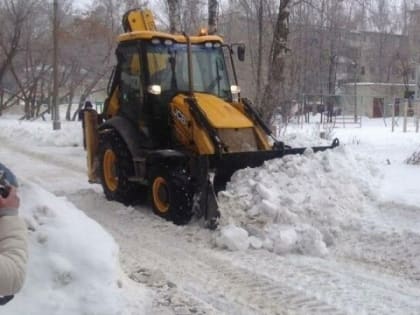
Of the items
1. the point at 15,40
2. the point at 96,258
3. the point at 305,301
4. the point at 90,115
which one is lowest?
the point at 305,301

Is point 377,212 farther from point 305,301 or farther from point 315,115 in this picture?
point 315,115

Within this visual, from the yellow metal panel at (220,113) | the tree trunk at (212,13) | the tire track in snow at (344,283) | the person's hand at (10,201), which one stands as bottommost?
the tire track in snow at (344,283)

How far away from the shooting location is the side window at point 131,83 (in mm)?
9773

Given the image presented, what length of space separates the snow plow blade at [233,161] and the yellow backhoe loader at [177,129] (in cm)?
1

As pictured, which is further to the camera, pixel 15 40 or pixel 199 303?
pixel 15 40

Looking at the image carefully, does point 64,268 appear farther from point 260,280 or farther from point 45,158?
point 45,158

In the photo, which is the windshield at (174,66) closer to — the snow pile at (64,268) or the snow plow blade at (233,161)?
the snow plow blade at (233,161)

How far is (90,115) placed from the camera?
1118 cm

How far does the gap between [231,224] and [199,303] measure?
229cm

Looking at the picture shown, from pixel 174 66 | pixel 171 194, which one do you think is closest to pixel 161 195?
pixel 171 194

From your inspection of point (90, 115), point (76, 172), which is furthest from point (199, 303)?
point (76, 172)

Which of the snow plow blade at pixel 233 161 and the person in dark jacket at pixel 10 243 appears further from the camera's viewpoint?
the snow plow blade at pixel 233 161

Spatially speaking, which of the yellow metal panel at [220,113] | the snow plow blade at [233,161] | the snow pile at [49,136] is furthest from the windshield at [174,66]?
the snow pile at [49,136]

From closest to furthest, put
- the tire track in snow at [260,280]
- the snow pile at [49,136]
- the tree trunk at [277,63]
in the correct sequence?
the tire track in snow at [260,280] → the tree trunk at [277,63] → the snow pile at [49,136]
